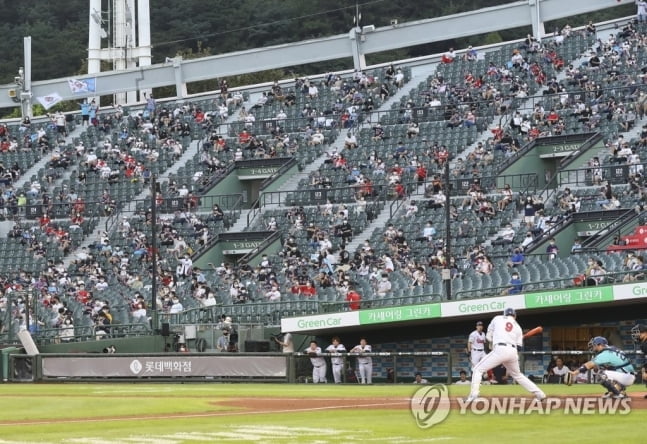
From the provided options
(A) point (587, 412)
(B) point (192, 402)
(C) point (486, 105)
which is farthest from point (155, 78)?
(A) point (587, 412)

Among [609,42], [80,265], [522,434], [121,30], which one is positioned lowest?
[522,434]

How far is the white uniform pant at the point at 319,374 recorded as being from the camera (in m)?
32.7

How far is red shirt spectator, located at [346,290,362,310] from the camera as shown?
3678 cm

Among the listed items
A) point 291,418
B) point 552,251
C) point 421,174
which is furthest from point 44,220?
point 291,418

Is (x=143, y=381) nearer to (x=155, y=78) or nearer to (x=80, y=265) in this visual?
(x=80, y=265)

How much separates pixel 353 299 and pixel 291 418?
18680 millimetres

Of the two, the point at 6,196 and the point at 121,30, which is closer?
the point at 6,196

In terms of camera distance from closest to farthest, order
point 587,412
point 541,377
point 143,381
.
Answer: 1. point 587,412
2. point 541,377
3. point 143,381

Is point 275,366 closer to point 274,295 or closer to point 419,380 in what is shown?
point 419,380

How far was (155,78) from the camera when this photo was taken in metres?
66.5

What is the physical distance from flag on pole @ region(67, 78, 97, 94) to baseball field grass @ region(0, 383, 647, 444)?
134 ft

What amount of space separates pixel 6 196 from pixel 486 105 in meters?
20.9

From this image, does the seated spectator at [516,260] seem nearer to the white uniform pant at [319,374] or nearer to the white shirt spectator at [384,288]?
the white shirt spectator at [384,288]

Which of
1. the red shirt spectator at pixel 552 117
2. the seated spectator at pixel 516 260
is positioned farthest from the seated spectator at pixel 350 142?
the seated spectator at pixel 516 260
